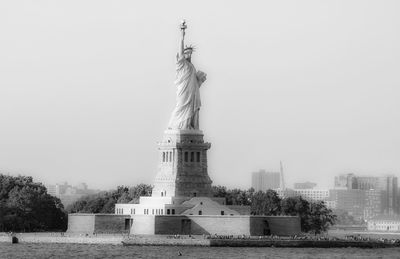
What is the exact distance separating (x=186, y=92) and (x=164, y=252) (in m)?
19.7

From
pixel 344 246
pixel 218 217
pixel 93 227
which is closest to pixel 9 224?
pixel 93 227

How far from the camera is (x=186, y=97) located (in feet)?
383

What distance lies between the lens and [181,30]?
117 metres

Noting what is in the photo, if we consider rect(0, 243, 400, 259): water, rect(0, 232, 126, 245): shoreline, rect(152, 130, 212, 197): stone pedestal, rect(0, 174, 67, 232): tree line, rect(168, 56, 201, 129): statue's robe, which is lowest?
rect(0, 243, 400, 259): water

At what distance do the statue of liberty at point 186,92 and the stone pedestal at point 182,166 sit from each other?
1138 mm

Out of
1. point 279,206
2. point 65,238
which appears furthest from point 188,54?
point 279,206

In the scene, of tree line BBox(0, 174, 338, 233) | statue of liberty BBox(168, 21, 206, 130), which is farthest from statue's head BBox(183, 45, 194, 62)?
tree line BBox(0, 174, 338, 233)

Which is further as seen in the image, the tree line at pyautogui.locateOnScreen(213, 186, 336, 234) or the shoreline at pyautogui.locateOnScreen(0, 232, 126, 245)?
the tree line at pyautogui.locateOnScreen(213, 186, 336, 234)

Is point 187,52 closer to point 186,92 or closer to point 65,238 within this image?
point 186,92

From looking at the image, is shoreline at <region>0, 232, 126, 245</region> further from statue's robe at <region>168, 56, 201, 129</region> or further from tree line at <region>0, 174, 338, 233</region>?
statue's robe at <region>168, 56, 201, 129</region>

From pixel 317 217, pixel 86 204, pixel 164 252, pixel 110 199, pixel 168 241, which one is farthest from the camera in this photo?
pixel 86 204

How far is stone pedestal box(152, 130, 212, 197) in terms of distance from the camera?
377 ft

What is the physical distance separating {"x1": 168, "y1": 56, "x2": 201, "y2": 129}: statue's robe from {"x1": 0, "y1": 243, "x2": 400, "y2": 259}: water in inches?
562

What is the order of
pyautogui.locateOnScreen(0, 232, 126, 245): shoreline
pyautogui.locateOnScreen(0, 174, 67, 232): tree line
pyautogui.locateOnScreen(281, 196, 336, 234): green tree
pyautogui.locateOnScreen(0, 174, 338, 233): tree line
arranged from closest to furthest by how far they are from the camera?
pyautogui.locateOnScreen(0, 232, 126, 245): shoreline, pyautogui.locateOnScreen(0, 174, 67, 232): tree line, pyautogui.locateOnScreen(0, 174, 338, 233): tree line, pyautogui.locateOnScreen(281, 196, 336, 234): green tree
